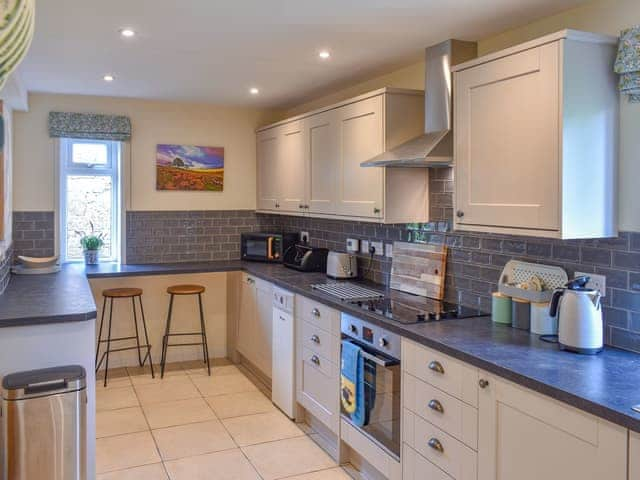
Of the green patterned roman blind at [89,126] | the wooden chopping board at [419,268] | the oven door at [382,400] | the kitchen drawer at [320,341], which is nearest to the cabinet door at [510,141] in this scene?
the wooden chopping board at [419,268]

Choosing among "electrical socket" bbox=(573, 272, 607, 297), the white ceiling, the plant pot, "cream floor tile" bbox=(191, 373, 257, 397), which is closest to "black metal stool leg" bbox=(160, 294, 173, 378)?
"cream floor tile" bbox=(191, 373, 257, 397)

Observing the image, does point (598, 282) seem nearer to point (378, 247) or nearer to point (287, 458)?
point (378, 247)

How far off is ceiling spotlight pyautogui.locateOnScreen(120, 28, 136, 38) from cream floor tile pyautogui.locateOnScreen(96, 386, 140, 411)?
8.44 feet

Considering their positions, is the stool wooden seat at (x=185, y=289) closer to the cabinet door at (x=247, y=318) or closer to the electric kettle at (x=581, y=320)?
the cabinet door at (x=247, y=318)

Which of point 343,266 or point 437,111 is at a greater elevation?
point 437,111

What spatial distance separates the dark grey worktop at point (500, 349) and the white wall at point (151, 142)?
1.17 m

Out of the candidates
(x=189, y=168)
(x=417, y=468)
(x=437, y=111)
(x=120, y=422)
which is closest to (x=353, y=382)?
(x=417, y=468)

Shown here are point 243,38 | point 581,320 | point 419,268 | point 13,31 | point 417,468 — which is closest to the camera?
point 13,31

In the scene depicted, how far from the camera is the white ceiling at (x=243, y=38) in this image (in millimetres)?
2529

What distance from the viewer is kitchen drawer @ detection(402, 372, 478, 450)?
2150mm

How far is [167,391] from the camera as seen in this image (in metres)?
4.41

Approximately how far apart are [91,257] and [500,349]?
3680mm

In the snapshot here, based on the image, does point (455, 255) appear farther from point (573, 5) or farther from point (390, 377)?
point (573, 5)

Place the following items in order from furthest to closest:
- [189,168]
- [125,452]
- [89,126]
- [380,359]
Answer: [189,168], [89,126], [125,452], [380,359]
